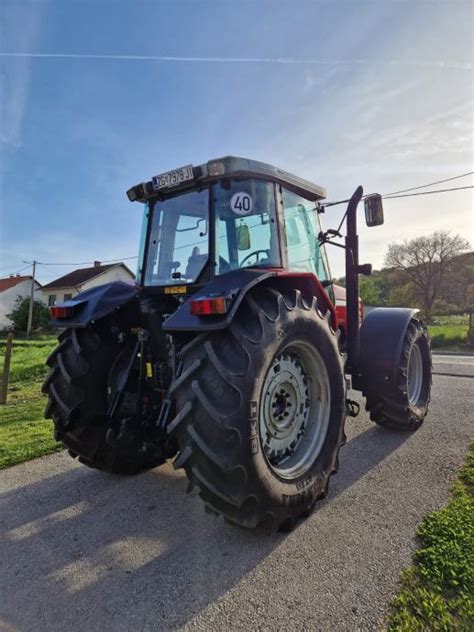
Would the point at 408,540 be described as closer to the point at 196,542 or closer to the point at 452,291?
the point at 196,542

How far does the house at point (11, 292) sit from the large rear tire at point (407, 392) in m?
41.6

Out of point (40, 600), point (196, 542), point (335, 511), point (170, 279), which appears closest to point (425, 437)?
point (335, 511)

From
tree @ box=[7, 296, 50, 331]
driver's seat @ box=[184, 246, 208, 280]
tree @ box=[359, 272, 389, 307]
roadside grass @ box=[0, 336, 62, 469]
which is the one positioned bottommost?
roadside grass @ box=[0, 336, 62, 469]

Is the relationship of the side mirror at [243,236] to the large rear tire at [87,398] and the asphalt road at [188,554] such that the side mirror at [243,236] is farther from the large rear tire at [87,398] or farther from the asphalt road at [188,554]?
the asphalt road at [188,554]

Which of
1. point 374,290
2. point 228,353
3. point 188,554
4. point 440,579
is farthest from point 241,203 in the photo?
point 374,290

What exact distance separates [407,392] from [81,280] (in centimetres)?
3964

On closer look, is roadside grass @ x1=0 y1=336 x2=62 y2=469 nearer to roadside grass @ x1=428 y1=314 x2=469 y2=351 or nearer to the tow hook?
the tow hook

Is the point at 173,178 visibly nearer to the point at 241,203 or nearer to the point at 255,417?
the point at 241,203

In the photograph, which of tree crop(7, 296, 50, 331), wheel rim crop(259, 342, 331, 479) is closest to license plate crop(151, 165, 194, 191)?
wheel rim crop(259, 342, 331, 479)

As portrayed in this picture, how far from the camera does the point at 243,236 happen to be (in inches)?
122

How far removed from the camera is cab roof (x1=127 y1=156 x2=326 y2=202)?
2760 mm

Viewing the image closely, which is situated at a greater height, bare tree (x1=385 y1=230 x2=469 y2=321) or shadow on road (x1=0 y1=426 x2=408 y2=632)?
bare tree (x1=385 y1=230 x2=469 y2=321)

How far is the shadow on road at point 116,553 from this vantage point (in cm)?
185

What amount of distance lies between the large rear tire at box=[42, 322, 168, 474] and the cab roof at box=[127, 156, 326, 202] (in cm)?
115
